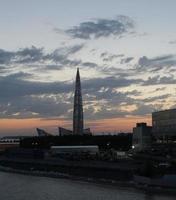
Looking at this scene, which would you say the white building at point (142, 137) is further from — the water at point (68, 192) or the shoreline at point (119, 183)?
the water at point (68, 192)

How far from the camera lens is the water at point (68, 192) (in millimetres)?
57469

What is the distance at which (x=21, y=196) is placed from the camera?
60500 mm

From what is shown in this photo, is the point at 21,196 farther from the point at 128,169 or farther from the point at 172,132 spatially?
the point at 172,132

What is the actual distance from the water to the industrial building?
62.4 meters

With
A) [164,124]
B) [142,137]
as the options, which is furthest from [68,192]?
[164,124]

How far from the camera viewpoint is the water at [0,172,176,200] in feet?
189

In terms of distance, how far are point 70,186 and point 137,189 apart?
36.3 ft

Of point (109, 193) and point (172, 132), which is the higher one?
point (172, 132)

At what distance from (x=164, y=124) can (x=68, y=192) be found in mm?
78664

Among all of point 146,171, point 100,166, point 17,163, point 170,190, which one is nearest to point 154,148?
point 17,163

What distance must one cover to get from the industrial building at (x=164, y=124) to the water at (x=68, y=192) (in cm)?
6243

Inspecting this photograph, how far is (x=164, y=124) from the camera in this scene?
456 feet

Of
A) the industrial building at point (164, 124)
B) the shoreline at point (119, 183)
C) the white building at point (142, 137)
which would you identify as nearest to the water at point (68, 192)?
the shoreline at point (119, 183)

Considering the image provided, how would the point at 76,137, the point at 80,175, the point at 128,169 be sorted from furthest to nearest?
the point at 76,137 → the point at 80,175 → the point at 128,169
